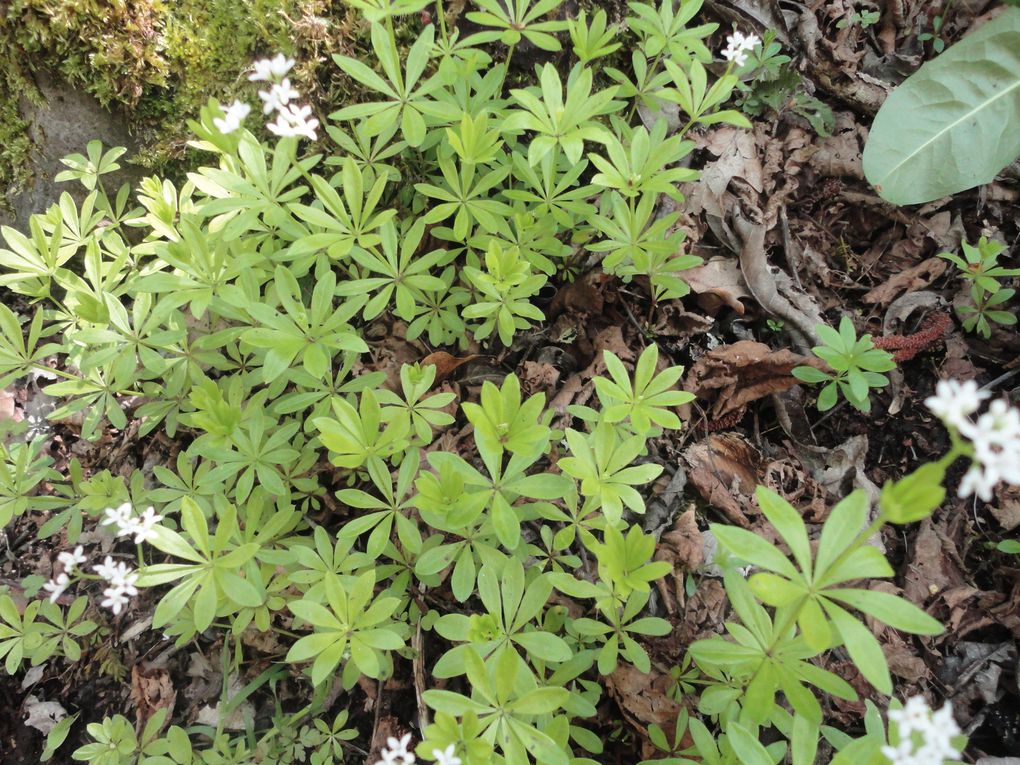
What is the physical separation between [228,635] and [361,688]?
59 centimetres

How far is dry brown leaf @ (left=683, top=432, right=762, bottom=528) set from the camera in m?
2.61

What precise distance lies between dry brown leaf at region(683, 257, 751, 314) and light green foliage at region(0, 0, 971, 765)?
0.24 metres

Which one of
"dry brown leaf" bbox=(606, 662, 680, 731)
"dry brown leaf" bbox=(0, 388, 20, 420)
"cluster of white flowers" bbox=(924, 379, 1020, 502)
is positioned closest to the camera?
"cluster of white flowers" bbox=(924, 379, 1020, 502)

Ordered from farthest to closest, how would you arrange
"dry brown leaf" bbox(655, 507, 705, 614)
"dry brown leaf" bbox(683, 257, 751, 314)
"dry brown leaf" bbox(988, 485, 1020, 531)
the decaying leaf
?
"dry brown leaf" bbox(683, 257, 751, 314) < the decaying leaf < "dry brown leaf" bbox(988, 485, 1020, 531) < "dry brown leaf" bbox(655, 507, 705, 614)

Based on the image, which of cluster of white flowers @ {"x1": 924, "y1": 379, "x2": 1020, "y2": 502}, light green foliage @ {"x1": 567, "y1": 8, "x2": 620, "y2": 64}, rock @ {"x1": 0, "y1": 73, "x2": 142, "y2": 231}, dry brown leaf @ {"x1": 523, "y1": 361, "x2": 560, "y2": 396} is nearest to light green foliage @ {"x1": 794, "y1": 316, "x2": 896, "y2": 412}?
dry brown leaf @ {"x1": 523, "y1": 361, "x2": 560, "y2": 396}

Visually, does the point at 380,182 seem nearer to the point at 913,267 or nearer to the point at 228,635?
the point at 228,635

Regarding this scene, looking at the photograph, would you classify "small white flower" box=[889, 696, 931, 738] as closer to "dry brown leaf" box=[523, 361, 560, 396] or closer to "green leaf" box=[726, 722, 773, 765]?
"green leaf" box=[726, 722, 773, 765]

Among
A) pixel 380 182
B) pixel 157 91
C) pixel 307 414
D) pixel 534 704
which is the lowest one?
pixel 534 704

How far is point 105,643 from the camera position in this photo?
9.12ft

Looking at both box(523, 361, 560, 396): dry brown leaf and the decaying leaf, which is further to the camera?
box(523, 361, 560, 396): dry brown leaf

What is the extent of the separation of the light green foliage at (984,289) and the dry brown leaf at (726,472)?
1.22 metres

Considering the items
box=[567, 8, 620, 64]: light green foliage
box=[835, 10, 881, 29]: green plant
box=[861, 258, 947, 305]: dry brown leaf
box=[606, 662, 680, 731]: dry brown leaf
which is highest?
box=[567, 8, 620, 64]: light green foliage

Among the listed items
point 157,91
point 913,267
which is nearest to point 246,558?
point 157,91

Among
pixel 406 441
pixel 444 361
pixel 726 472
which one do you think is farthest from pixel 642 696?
pixel 444 361
